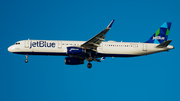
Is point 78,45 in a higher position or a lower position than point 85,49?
higher

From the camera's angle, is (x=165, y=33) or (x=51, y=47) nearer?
(x=51, y=47)

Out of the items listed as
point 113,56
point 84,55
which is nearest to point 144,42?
point 113,56

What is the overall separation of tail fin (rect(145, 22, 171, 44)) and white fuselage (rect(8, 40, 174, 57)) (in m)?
2.52

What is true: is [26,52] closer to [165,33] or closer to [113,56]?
[113,56]

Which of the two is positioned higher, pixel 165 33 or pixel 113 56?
pixel 165 33

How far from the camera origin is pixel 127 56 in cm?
6016

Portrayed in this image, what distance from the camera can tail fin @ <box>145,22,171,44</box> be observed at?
205ft

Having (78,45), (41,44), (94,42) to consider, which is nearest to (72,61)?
(78,45)

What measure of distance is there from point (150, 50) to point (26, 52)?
22.2m

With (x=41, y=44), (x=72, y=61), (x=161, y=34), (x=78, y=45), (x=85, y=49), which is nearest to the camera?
(x=85, y=49)

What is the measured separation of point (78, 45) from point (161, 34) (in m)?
16.4

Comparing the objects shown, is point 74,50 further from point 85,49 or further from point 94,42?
point 94,42

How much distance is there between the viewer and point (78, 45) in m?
58.9

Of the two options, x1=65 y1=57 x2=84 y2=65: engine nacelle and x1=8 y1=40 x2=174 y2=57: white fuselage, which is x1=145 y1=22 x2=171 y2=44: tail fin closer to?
x1=8 y1=40 x2=174 y2=57: white fuselage
